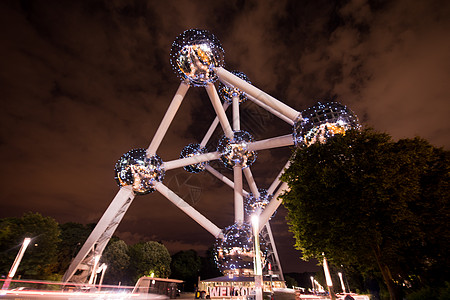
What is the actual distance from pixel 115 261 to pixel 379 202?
46.5 metres

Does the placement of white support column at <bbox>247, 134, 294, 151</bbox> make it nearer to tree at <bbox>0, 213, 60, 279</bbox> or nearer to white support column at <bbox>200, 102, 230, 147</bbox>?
white support column at <bbox>200, 102, 230, 147</bbox>

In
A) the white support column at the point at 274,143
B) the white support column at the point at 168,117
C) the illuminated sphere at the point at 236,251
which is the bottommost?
the illuminated sphere at the point at 236,251

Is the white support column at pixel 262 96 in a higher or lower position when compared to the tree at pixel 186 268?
higher

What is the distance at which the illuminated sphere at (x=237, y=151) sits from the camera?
54.3 feet

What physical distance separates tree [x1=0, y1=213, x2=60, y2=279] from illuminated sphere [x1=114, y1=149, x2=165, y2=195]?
57.3ft

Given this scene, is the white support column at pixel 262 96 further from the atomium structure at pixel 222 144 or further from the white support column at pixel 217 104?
the white support column at pixel 217 104

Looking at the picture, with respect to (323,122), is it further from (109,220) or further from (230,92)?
(109,220)

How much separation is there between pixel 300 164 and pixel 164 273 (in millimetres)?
46161

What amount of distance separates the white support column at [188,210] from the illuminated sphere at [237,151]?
4059 mm

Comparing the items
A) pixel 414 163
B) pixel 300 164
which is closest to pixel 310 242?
pixel 300 164

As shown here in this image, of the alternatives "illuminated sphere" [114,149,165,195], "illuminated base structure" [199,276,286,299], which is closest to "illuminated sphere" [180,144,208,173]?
"illuminated sphere" [114,149,165,195]

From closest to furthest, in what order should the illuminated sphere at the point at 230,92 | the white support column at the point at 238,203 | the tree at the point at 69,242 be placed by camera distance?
the white support column at the point at 238,203
the illuminated sphere at the point at 230,92
the tree at the point at 69,242

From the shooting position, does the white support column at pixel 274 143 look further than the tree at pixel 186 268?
No

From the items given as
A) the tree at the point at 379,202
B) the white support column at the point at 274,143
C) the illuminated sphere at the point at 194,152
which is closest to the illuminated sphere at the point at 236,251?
the tree at the point at 379,202
